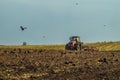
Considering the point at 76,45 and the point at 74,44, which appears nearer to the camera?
the point at 76,45

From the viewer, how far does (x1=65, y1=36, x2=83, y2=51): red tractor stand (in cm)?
5941

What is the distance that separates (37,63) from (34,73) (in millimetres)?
5181

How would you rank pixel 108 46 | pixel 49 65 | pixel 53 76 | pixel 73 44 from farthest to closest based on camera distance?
pixel 108 46
pixel 73 44
pixel 49 65
pixel 53 76

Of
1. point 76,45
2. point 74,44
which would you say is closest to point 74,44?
point 74,44

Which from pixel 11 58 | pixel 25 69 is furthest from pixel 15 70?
pixel 11 58

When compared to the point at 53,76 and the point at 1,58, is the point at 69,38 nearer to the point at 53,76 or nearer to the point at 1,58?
the point at 1,58

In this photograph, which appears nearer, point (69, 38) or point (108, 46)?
point (69, 38)

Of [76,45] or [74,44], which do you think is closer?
[76,45]

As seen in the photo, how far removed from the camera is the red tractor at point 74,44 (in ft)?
195

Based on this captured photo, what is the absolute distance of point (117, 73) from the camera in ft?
79.0

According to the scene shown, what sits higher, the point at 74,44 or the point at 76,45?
the point at 74,44

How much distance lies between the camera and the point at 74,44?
59875 millimetres

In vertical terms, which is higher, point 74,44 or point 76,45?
point 74,44

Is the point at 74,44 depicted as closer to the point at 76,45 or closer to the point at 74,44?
the point at 74,44
